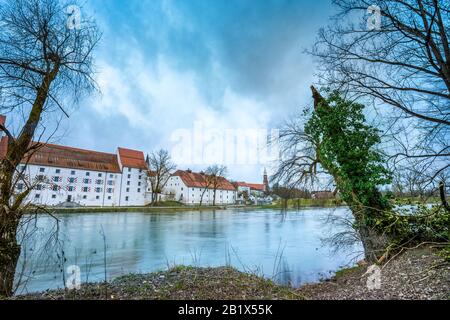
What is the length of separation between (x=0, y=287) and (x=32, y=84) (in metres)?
3.41

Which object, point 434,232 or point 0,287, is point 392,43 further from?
point 0,287

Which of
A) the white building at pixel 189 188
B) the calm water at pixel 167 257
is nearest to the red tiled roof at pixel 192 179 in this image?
the white building at pixel 189 188

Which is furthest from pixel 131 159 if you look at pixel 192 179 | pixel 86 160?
pixel 192 179

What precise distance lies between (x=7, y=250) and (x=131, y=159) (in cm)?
4418

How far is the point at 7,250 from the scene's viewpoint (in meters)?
3.96

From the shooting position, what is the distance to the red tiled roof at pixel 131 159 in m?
44.2

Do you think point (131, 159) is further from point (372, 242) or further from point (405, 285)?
point (405, 285)

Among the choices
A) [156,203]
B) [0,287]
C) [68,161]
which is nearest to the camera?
[0,287]

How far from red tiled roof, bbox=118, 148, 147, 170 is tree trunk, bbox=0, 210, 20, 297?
A: 138 feet

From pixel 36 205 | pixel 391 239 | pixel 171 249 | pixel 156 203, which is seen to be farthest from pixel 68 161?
pixel 391 239

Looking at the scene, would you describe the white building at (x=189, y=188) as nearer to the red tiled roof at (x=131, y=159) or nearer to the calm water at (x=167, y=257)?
the red tiled roof at (x=131, y=159)

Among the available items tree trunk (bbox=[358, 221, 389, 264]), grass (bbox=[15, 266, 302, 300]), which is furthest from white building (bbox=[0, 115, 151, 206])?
tree trunk (bbox=[358, 221, 389, 264])

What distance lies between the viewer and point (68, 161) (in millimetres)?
36812

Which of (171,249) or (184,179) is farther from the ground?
(184,179)
